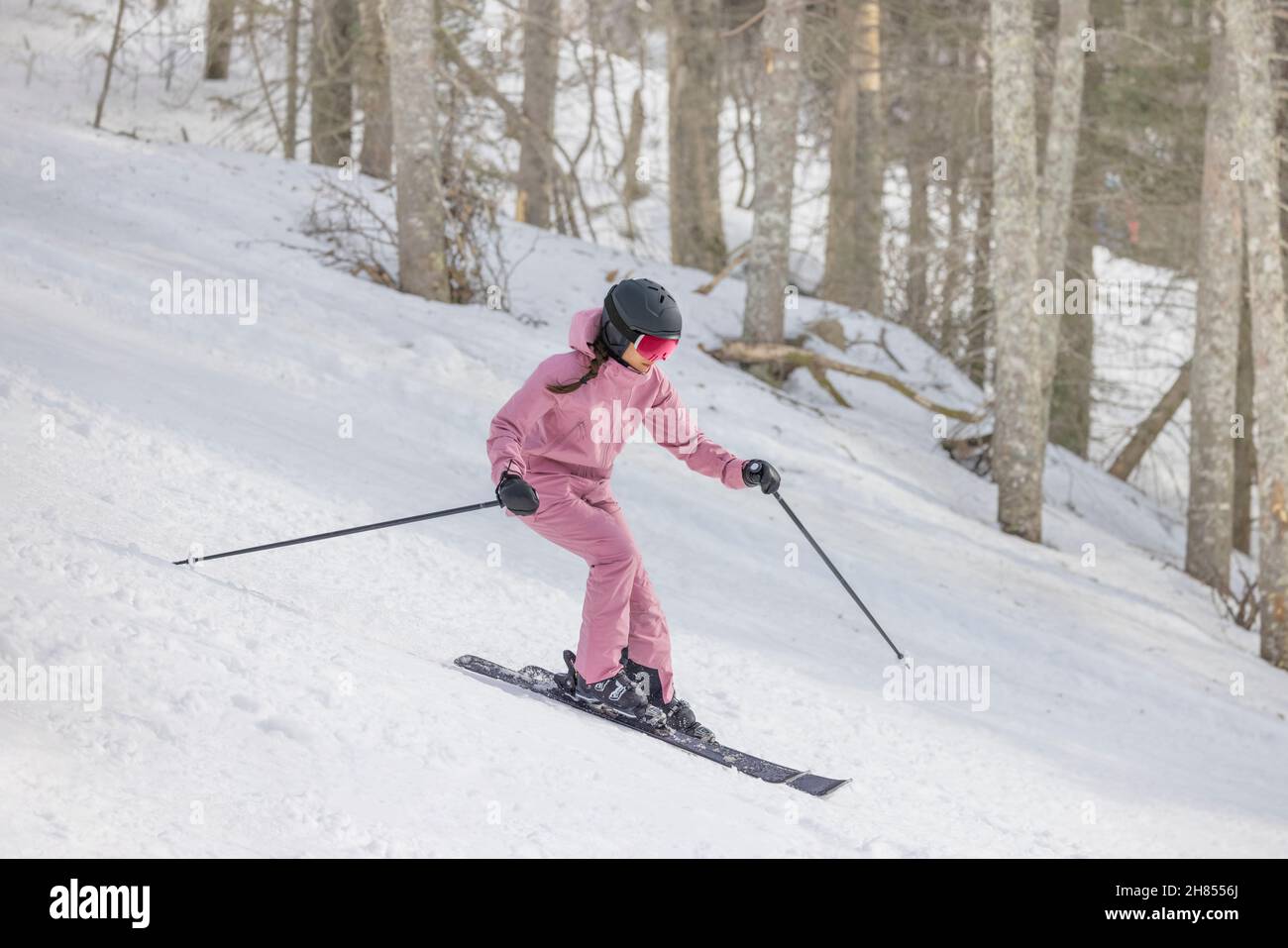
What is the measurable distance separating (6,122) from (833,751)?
989 centimetres

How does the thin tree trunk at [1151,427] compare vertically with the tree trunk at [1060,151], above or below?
below

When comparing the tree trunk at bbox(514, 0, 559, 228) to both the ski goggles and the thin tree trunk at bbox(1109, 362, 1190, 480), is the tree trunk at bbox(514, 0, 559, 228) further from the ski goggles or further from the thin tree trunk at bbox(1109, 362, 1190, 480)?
the ski goggles

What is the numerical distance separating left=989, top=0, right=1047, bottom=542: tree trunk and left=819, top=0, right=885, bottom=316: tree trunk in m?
5.95

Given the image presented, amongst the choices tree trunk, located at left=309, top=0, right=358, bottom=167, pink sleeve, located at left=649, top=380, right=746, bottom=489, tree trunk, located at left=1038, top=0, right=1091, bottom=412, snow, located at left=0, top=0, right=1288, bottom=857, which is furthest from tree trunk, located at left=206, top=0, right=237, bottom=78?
pink sleeve, located at left=649, top=380, right=746, bottom=489

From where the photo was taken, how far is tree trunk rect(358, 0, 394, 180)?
502 inches

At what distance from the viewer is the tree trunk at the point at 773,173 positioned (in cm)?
1061

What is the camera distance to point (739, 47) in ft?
72.6

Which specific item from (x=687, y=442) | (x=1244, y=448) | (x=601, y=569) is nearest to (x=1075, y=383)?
(x=1244, y=448)

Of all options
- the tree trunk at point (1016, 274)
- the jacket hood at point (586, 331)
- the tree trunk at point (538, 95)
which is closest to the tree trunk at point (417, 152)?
the tree trunk at point (1016, 274)

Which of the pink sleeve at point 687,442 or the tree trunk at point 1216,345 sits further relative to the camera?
the tree trunk at point 1216,345

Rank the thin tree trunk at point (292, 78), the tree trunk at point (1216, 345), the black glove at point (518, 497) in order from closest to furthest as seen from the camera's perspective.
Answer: the black glove at point (518, 497), the tree trunk at point (1216, 345), the thin tree trunk at point (292, 78)

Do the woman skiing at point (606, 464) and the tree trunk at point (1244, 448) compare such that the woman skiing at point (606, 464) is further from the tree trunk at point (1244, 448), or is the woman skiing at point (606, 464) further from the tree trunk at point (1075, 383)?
the tree trunk at point (1075, 383)

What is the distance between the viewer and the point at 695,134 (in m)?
15.1
